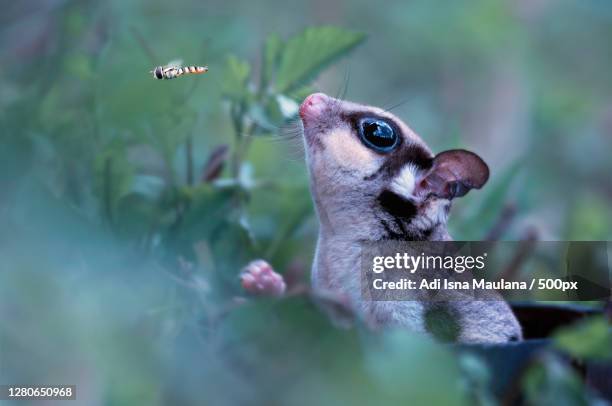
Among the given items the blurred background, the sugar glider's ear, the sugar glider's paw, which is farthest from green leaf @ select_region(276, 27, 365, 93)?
the sugar glider's paw

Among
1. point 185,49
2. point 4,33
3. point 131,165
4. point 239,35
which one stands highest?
point 4,33

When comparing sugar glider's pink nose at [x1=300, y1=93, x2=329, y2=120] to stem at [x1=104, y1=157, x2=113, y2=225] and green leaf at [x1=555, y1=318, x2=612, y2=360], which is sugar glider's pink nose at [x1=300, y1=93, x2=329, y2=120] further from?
green leaf at [x1=555, y1=318, x2=612, y2=360]

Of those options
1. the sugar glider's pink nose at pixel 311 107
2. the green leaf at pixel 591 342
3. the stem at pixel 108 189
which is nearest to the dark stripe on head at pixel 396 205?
the sugar glider's pink nose at pixel 311 107

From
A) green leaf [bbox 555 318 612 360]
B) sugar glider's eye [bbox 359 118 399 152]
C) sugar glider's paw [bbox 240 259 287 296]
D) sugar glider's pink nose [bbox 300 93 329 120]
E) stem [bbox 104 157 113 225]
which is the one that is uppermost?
sugar glider's pink nose [bbox 300 93 329 120]

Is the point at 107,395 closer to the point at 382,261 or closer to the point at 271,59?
the point at 382,261

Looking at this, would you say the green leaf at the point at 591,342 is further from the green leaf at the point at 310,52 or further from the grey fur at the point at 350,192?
the green leaf at the point at 310,52

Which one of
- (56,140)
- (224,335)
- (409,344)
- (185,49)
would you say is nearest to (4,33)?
(56,140)
